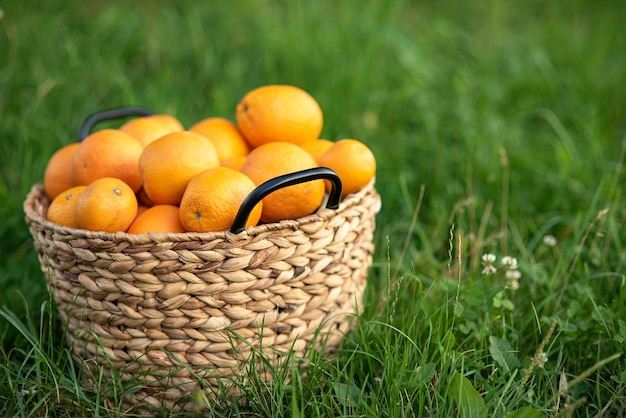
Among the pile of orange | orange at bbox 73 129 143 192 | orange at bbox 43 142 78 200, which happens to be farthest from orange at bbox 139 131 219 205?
orange at bbox 43 142 78 200

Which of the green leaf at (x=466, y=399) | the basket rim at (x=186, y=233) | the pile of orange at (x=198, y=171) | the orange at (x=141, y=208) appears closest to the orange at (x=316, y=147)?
the pile of orange at (x=198, y=171)

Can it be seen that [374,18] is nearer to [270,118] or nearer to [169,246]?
[270,118]

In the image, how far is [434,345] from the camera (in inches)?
66.0

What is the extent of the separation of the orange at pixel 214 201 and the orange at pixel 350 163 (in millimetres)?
299

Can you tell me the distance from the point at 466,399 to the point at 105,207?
0.99m

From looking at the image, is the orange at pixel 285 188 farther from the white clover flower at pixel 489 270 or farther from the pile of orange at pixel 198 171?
the white clover flower at pixel 489 270

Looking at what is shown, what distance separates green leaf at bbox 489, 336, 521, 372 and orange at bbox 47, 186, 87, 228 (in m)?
1.16

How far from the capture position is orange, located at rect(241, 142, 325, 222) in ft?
5.38

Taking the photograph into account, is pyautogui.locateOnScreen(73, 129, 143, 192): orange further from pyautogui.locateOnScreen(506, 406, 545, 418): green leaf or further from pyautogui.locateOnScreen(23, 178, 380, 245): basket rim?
pyautogui.locateOnScreen(506, 406, 545, 418): green leaf

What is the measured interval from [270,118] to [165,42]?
1838 mm

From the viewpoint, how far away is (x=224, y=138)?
1.95m

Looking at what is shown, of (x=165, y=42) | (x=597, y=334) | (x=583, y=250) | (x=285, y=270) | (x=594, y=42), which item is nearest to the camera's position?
(x=285, y=270)

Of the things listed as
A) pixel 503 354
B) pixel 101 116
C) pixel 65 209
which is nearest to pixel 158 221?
pixel 65 209

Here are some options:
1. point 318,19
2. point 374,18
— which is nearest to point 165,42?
point 318,19
